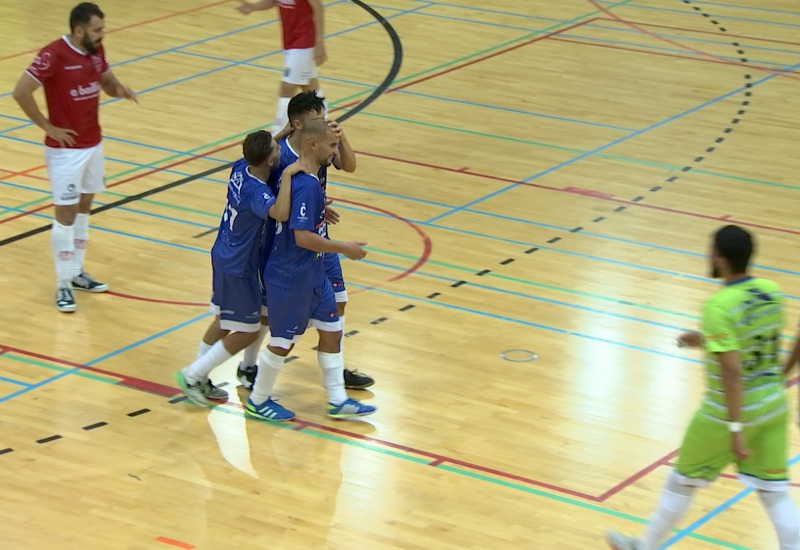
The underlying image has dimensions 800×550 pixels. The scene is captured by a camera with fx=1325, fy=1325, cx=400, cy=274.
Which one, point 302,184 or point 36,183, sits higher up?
point 302,184

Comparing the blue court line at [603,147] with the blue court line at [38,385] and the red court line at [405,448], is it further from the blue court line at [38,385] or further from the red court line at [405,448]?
the blue court line at [38,385]

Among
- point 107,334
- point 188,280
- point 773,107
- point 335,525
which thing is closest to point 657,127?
A: point 773,107

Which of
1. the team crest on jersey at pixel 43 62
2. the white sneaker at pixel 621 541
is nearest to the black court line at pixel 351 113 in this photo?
the team crest on jersey at pixel 43 62

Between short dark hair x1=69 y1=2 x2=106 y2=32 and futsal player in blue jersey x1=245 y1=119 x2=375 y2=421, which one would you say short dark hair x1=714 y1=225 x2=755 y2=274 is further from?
short dark hair x1=69 y1=2 x2=106 y2=32

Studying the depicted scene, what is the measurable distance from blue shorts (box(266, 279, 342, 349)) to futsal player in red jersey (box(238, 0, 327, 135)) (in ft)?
14.7

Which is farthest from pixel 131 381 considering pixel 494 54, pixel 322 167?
pixel 494 54

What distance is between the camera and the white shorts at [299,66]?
11609 millimetres

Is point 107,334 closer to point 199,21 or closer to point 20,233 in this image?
point 20,233

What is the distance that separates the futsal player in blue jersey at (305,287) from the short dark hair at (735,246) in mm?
2133

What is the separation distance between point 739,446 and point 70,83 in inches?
210

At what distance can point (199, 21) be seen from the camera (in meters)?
17.3

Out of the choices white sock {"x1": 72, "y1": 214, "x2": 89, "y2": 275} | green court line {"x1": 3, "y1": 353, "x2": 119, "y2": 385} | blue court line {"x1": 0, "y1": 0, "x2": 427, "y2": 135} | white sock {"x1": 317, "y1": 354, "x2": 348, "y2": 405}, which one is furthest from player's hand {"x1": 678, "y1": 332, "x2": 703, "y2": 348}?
blue court line {"x1": 0, "y1": 0, "x2": 427, "y2": 135}

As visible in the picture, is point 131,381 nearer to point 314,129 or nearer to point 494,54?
point 314,129

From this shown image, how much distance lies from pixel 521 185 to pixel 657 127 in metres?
2.30
